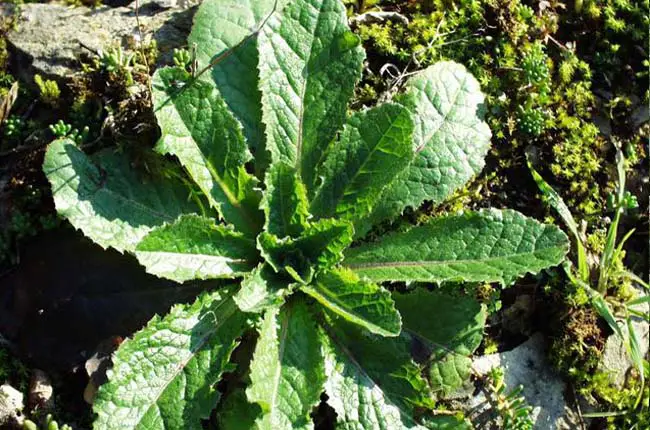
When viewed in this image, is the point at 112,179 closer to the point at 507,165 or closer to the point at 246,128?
the point at 246,128

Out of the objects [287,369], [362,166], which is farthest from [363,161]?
[287,369]

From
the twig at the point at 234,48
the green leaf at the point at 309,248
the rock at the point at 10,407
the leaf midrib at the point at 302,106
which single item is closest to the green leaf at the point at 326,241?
the green leaf at the point at 309,248

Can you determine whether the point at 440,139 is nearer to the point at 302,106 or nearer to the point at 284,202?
the point at 302,106

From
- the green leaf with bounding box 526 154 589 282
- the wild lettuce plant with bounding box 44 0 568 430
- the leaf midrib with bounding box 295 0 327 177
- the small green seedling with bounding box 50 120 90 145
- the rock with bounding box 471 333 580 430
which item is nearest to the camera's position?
the wild lettuce plant with bounding box 44 0 568 430

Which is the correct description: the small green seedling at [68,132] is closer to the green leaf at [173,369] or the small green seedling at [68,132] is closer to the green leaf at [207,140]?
A: the green leaf at [207,140]

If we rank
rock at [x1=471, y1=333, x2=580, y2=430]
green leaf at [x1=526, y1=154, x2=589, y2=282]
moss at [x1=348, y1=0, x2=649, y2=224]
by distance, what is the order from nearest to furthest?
rock at [x1=471, y1=333, x2=580, y2=430]
green leaf at [x1=526, y1=154, x2=589, y2=282]
moss at [x1=348, y1=0, x2=649, y2=224]

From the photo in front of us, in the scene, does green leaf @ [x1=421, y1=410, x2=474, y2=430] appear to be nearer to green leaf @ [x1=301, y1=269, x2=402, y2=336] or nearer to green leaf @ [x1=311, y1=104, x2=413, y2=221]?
green leaf @ [x1=301, y1=269, x2=402, y2=336]

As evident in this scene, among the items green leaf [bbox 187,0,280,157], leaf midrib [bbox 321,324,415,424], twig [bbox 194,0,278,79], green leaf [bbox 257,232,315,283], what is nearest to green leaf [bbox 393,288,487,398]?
leaf midrib [bbox 321,324,415,424]
